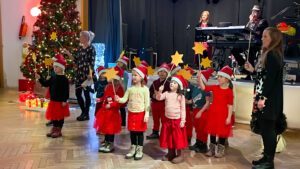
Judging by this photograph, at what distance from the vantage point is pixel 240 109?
4.89 meters

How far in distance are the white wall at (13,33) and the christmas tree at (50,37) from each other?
214 centimetres

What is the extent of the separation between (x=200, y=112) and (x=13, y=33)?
6.68 m

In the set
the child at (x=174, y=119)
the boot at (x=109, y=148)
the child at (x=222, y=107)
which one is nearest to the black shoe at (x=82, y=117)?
the boot at (x=109, y=148)

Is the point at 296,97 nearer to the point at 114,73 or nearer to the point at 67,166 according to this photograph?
the point at 114,73

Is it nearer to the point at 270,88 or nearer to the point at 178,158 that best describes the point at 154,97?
the point at 178,158

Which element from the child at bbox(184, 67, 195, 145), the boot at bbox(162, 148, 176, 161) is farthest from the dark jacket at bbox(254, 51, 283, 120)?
the boot at bbox(162, 148, 176, 161)

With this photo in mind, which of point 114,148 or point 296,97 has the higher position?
point 296,97

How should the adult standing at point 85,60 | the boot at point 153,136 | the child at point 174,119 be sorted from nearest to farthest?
the child at point 174,119 → the boot at point 153,136 → the adult standing at point 85,60

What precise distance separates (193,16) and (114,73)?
8.49 metres

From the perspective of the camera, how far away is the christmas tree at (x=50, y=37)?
6023mm

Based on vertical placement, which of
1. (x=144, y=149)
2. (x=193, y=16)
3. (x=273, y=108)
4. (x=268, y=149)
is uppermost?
(x=193, y=16)

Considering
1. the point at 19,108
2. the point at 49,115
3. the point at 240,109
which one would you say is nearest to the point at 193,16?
the point at 240,109

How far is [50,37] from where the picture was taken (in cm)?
607

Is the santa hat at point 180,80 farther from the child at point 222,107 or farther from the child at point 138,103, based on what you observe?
the child at point 138,103
